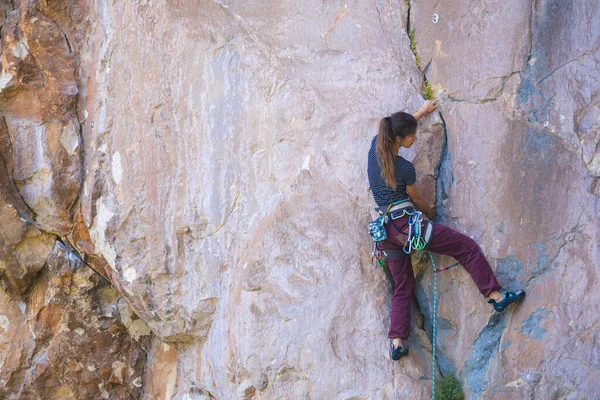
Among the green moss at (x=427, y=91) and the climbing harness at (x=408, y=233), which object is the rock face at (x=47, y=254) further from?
the green moss at (x=427, y=91)

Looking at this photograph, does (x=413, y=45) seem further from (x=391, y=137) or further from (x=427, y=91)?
(x=391, y=137)

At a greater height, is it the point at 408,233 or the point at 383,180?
the point at 383,180

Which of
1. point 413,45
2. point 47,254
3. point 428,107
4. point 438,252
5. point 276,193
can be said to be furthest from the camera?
point 47,254

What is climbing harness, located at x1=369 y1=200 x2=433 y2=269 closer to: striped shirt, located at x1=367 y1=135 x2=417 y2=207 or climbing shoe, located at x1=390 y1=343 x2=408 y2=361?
striped shirt, located at x1=367 y1=135 x2=417 y2=207

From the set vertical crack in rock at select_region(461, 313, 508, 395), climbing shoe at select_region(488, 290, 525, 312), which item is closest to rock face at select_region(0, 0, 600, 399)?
vertical crack in rock at select_region(461, 313, 508, 395)

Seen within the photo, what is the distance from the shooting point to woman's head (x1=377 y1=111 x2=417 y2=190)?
527 centimetres

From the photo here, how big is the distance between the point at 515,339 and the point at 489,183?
1145 millimetres

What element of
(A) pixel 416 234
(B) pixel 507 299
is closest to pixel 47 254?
(A) pixel 416 234

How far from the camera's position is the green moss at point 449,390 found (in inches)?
216

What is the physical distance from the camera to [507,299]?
5.30m

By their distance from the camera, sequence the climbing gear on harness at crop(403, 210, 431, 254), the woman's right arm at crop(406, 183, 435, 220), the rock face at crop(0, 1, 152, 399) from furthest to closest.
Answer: the rock face at crop(0, 1, 152, 399) < the woman's right arm at crop(406, 183, 435, 220) < the climbing gear on harness at crop(403, 210, 431, 254)

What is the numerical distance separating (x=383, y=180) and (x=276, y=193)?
0.98 m

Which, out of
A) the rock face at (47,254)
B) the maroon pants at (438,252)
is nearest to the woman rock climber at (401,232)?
the maroon pants at (438,252)

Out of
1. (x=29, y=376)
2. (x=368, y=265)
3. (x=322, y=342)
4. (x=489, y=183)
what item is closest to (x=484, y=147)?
(x=489, y=183)
